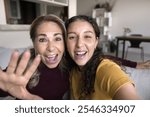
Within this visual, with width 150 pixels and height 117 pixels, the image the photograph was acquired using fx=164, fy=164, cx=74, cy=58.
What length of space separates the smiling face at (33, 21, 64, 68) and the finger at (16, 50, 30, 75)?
0.08 m

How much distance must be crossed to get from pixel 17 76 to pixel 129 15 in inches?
125

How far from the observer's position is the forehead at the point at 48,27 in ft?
1.30

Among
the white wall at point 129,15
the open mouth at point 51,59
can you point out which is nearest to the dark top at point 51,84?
the open mouth at point 51,59

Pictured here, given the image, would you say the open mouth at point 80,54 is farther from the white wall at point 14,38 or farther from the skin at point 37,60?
the white wall at point 14,38

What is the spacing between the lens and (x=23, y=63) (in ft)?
1.03

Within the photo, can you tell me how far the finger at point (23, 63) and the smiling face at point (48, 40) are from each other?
78 millimetres

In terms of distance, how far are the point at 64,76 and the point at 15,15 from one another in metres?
0.33

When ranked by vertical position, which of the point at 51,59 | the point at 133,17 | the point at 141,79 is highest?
the point at 133,17

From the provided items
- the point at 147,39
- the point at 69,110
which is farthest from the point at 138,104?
the point at 147,39

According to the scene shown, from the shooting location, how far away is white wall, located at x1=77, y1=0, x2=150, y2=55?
3.01 metres

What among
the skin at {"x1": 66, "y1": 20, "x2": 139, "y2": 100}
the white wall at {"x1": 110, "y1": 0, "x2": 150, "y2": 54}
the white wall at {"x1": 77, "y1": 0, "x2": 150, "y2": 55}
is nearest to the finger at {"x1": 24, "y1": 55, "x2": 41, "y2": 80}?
the skin at {"x1": 66, "y1": 20, "x2": 139, "y2": 100}

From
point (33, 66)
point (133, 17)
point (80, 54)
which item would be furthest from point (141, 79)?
point (133, 17)

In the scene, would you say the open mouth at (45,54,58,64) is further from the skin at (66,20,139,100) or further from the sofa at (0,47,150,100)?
the sofa at (0,47,150,100)

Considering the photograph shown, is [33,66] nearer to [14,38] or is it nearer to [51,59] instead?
[51,59]
